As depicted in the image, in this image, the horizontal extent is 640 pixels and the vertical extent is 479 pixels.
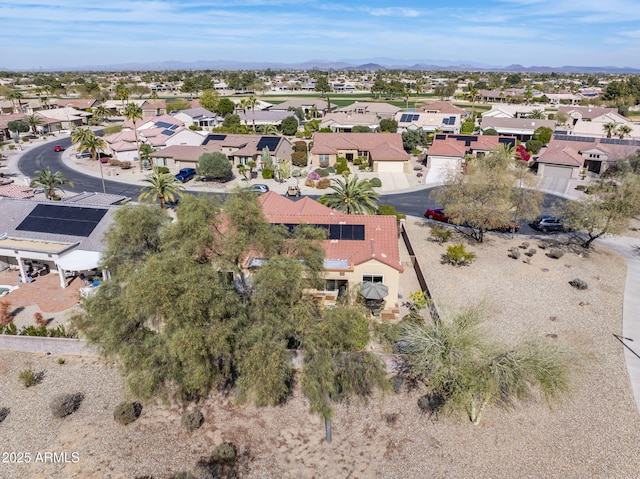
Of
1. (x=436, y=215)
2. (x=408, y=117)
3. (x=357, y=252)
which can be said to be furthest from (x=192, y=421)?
(x=408, y=117)

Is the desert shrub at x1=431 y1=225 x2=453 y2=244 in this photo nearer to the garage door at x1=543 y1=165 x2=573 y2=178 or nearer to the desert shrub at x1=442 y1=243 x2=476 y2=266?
the desert shrub at x1=442 y1=243 x2=476 y2=266

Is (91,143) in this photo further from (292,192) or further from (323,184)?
(323,184)

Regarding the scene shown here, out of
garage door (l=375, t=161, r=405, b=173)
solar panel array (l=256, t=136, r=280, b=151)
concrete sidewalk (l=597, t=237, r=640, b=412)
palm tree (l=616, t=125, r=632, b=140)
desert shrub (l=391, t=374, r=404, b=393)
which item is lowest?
desert shrub (l=391, t=374, r=404, b=393)

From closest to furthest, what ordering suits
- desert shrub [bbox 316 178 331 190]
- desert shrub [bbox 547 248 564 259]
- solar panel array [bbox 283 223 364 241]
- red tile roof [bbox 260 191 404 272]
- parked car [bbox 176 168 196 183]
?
red tile roof [bbox 260 191 404 272]
solar panel array [bbox 283 223 364 241]
desert shrub [bbox 547 248 564 259]
desert shrub [bbox 316 178 331 190]
parked car [bbox 176 168 196 183]

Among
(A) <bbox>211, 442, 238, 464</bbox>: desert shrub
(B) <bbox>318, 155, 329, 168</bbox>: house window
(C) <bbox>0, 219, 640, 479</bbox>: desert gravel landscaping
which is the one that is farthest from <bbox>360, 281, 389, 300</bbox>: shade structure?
(B) <bbox>318, 155, 329, 168</bbox>: house window

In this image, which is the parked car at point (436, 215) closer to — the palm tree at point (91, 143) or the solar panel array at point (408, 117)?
the solar panel array at point (408, 117)

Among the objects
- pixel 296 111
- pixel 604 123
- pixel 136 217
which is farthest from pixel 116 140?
pixel 604 123
